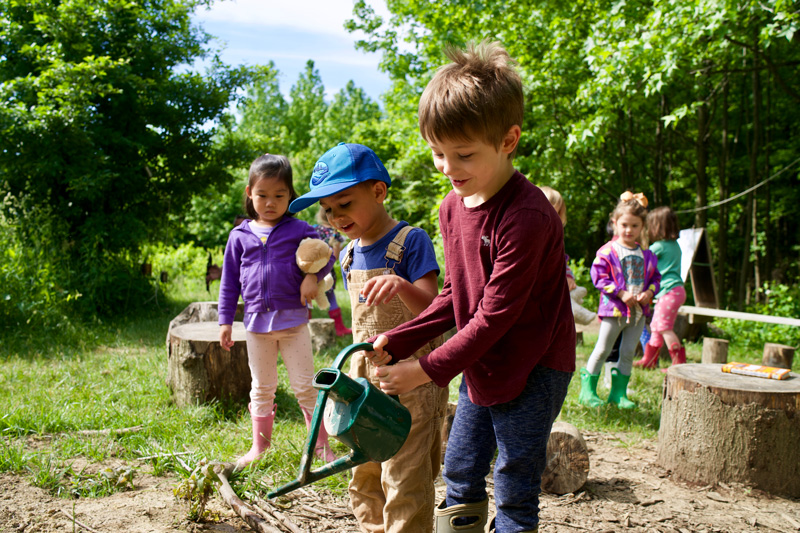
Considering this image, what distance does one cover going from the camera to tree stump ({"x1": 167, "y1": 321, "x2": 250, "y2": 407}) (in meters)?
3.97

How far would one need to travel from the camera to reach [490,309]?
1.53 m

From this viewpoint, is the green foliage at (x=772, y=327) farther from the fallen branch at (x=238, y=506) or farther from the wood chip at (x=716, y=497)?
the fallen branch at (x=238, y=506)

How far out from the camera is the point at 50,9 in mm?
6988

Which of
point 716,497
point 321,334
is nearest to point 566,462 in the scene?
point 716,497

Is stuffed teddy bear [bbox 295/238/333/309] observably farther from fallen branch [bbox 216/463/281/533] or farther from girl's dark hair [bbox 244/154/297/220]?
fallen branch [bbox 216/463/281/533]

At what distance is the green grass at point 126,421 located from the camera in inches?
113

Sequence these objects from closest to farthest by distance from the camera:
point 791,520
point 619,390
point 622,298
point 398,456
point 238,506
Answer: point 398,456 < point 238,506 < point 791,520 < point 622,298 < point 619,390

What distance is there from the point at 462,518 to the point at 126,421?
8.40 ft

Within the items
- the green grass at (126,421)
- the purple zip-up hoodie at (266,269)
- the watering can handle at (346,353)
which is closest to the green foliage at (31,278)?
the green grass at (126,421)

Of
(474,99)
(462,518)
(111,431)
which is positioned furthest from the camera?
(111,431)

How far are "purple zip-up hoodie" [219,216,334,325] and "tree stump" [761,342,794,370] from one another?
181 inches

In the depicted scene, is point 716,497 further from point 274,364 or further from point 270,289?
point 270,289

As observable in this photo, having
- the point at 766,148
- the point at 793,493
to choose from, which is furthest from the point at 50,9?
the point at 766,148

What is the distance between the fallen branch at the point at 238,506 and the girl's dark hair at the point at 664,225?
186 inches
